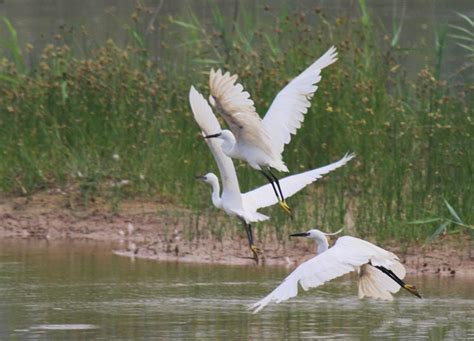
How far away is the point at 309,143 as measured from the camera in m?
12.0

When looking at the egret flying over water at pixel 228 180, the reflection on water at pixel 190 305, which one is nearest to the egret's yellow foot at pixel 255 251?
the egret flying over water at pixel 228 180

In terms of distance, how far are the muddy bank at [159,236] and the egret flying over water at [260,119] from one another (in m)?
0.93

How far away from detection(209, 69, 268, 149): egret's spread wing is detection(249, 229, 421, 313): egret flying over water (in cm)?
74

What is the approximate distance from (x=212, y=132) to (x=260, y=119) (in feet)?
3.01

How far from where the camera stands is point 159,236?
37.1ft

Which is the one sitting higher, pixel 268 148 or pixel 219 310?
pixel 268 148

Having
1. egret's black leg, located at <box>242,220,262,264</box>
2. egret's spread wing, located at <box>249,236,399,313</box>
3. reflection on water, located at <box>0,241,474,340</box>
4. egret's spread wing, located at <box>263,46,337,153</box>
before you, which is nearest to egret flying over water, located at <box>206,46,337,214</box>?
egret's spread wing, located at <box>263,46,337,153</box>

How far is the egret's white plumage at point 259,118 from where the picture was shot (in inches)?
337

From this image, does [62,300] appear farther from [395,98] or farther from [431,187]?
[395,98]

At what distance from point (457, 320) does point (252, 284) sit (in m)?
1.64

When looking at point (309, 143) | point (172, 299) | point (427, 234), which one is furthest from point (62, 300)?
point (309, 143)

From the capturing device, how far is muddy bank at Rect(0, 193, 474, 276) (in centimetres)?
1023

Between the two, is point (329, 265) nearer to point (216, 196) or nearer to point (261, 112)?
point (216, 196)

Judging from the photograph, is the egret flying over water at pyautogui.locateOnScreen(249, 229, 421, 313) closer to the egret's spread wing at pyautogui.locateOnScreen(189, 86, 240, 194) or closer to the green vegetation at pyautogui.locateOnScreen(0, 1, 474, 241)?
the egret's spread wing at pyautogui.locateOnScreen(189, 86, 240, 194)
